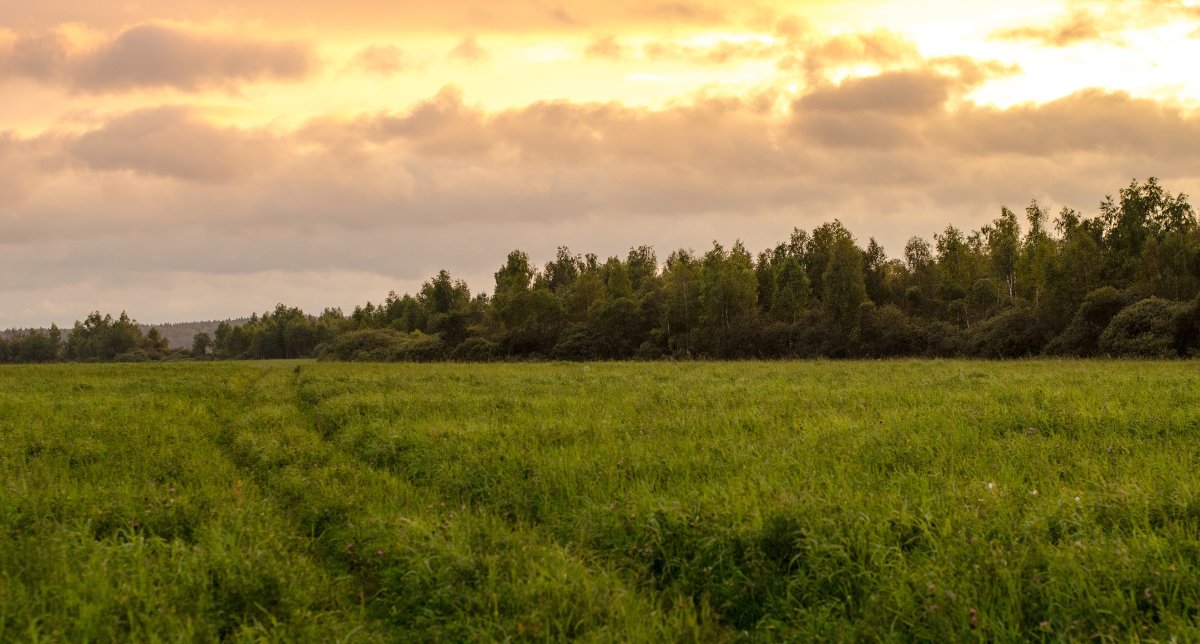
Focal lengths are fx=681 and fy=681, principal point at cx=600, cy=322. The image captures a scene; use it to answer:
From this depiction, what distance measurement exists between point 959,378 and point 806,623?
2110 cm

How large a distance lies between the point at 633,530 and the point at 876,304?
77166 millimetres

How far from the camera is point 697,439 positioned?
41.1ft

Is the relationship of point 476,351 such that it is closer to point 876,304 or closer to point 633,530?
point 876,304

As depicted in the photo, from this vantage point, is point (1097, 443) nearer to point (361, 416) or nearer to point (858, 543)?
point (858, 543)

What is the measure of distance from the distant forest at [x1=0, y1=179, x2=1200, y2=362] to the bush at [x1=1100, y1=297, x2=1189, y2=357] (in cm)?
9

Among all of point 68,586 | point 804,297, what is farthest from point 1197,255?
point 68,586

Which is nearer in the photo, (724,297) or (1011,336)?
(1011,336)

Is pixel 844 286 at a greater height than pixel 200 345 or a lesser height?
greater

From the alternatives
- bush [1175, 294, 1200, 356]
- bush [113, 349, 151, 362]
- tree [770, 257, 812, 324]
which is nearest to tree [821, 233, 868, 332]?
tree [770, 257, 812, 324]

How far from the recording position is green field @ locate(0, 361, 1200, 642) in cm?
561

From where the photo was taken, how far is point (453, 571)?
21.7ft

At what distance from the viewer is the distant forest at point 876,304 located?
48.2m

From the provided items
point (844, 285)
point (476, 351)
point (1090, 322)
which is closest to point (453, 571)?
point (1090, 322)

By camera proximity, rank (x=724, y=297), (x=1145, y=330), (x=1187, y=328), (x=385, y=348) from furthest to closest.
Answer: (x=385, y=348), (x=724, y=297), (x=1145, y=330), (x=1187, y=328)
